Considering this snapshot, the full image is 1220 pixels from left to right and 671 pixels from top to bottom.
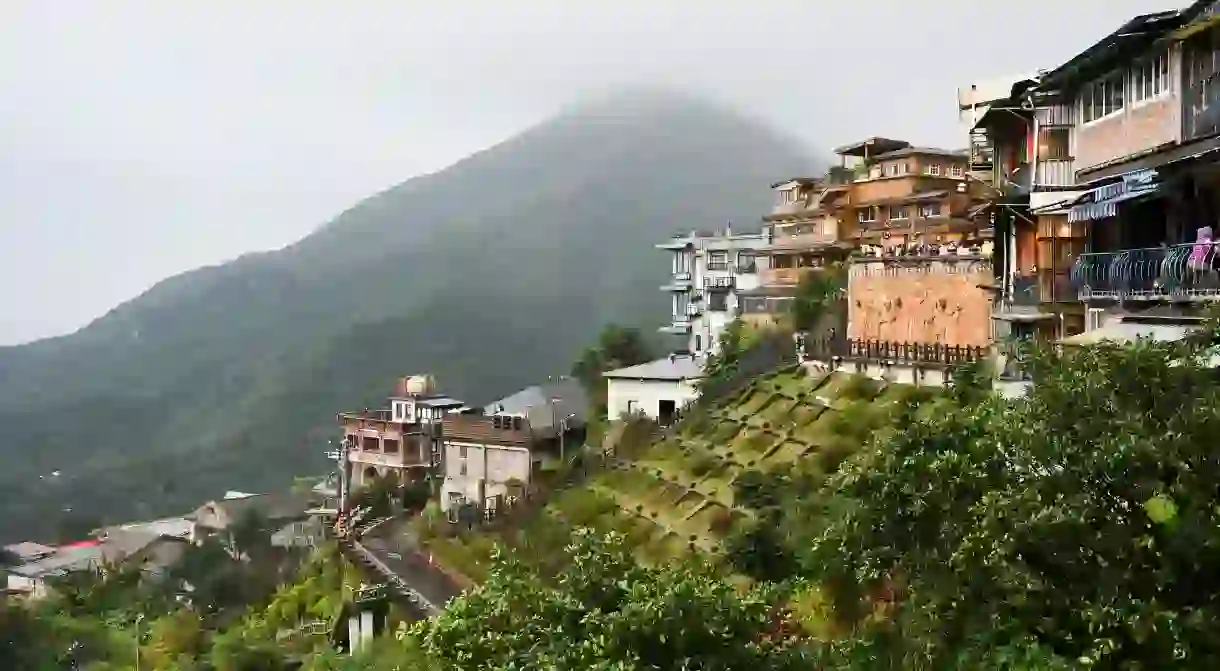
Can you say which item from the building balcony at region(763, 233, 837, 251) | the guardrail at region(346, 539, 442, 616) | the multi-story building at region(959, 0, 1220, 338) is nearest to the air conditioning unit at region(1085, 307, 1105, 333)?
the multi-story building at region(959, 0, 1220, 338)

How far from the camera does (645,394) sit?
3812 centimetres

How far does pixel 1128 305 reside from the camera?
52.9 ft

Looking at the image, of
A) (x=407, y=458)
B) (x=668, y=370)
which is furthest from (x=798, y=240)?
(x=407, y=458)

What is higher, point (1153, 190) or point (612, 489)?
point (1153, 190)

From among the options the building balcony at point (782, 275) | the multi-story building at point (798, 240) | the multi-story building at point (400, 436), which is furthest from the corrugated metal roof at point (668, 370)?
the multi-story building at point (400, 436)

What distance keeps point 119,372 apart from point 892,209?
107846 millimetres

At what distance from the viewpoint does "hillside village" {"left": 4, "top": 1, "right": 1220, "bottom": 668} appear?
52.5 feet

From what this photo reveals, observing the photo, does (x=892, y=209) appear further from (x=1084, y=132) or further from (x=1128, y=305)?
(x=1128, y=305)

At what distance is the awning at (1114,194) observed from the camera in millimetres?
15047

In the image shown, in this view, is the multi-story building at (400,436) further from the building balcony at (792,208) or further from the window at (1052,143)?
the window at (1052,143)

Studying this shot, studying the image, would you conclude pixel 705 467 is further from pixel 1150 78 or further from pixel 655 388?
pixel 1150 78

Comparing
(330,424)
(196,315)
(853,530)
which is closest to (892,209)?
(853,530)

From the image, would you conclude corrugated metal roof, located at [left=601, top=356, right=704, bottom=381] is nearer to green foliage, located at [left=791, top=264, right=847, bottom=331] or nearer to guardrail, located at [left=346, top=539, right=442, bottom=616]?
green foliage, located at [left=791, top=264, right=847, bottom=331]

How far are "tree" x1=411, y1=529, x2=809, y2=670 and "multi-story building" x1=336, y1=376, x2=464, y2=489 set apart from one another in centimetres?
3480
